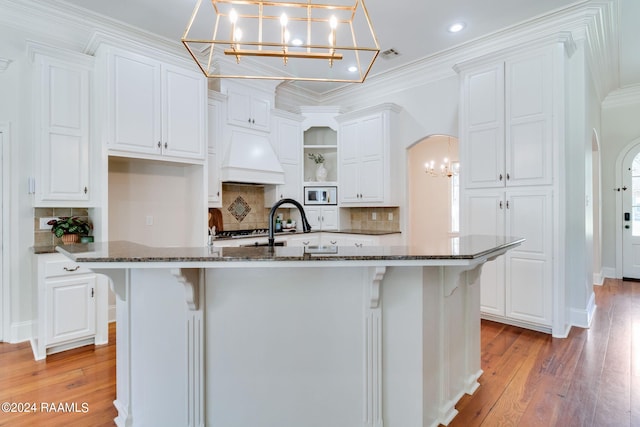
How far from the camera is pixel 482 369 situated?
101 inches

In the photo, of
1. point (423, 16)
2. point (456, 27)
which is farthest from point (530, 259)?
point (423, 16)

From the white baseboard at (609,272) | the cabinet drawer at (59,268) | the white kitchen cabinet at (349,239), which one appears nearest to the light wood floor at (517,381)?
the cabinet drawer at (59,268)

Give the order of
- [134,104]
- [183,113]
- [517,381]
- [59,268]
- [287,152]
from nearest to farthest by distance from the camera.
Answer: [517,381], [59,268], [134,104], [183,113], [287,152]

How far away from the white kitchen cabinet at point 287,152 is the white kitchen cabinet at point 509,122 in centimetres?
245

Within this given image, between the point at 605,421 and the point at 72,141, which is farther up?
the point at 72,141

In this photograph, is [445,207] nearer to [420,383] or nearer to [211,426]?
[420,383]

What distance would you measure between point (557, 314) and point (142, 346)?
11.4ft

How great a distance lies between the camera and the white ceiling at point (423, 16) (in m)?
3.28

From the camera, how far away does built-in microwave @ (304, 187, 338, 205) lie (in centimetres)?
534

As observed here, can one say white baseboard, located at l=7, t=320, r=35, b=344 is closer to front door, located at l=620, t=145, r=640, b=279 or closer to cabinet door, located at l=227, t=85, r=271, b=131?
cabinet door, located at l=227, t=85, r=271, b=131

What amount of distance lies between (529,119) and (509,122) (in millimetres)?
175

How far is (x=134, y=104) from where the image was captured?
3.26 metres

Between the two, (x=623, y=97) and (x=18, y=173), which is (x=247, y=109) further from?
(x=623, y=97)

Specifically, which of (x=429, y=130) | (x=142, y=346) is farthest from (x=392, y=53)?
(x=142, y=346)
